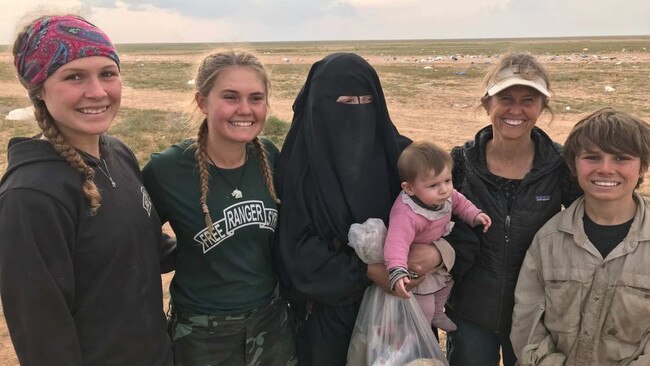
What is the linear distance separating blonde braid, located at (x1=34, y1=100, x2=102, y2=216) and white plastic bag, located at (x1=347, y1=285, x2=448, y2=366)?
1.35 meters

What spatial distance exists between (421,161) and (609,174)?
0.82m

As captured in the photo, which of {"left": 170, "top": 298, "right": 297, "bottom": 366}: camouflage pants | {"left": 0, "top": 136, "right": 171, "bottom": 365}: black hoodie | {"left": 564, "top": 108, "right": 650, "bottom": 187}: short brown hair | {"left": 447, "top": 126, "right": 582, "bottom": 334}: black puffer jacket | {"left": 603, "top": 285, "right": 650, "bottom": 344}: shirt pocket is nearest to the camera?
{"left": 0, "top": 136, "right": 171, "bottom": 365}: black hoodie

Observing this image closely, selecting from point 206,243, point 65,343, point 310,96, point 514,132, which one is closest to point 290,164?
point 310,96

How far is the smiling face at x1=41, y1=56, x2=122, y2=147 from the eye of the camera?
1825 mm

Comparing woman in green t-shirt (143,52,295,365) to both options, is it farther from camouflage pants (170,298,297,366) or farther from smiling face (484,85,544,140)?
smiling face (484,85,544,140)

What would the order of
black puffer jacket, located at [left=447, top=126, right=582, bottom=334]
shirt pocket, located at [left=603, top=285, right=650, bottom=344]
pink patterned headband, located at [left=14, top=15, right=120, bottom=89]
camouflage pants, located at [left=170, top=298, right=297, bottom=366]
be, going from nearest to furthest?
1. pink patterned headband, located at [left=14, top=15, right=120, bottom=89]
2. shirt pocket, located at [left=603, top=285, right=650, bottom=344]
3. camouflage pants, located at [left=170, top=298, right=297, bottom=366]
4. black puffer jacket, located at [left=447, top=126, right=582, bottom=334]

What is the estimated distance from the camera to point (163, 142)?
12.1 metres

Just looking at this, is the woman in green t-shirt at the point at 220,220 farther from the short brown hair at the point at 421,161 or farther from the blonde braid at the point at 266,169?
the short brown hair at the point at 421,161

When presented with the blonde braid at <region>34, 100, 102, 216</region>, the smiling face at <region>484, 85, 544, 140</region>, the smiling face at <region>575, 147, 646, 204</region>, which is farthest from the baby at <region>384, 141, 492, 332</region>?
the blonde braid at <region>34, 100, 102, 216</region>

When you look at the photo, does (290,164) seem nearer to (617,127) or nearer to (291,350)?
(291,350)

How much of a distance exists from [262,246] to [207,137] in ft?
1.94

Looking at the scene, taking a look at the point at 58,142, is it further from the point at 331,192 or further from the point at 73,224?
the point at 331,192

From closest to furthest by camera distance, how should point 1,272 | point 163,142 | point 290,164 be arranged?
point 1,272 < point 290,164 < point 163,142

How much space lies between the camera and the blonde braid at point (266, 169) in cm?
253
